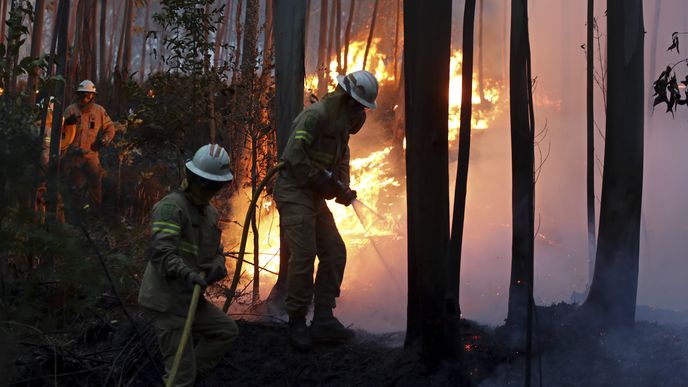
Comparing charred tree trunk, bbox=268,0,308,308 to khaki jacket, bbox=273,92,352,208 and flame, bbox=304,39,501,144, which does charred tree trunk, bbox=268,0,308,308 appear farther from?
flame, bbox=304,39,501,144

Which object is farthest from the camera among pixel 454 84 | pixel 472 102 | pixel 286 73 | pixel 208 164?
pixel 454 84

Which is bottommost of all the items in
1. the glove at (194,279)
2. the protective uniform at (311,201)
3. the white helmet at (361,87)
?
the glove at (194,279)

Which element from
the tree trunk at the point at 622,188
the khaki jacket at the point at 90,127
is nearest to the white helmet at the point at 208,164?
the tree trunk at the point at 622,188

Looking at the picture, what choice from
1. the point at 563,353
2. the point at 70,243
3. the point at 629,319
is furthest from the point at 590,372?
the point at 70,243

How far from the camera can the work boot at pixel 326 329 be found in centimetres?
579

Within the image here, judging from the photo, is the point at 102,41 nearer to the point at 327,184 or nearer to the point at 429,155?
the point at 327,184

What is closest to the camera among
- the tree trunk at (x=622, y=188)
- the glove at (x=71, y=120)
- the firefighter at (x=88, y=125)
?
the tree trunk at (x=622, y=188)

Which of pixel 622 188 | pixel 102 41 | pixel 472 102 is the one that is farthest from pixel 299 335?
pixel 102 41

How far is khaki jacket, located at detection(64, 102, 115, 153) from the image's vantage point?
419 inches

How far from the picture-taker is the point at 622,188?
552 cm

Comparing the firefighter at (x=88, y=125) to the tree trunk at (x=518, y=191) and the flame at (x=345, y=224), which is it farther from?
the tree trunk at (x=518, y=191)

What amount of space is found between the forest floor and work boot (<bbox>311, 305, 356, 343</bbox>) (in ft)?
0.23

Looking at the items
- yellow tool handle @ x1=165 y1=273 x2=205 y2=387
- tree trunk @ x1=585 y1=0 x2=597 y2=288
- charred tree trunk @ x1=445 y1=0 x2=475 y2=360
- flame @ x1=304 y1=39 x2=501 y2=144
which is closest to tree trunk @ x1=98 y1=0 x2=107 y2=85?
flame @ x1=304 y1=39 x2=501 y2=144

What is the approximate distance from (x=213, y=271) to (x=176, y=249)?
0.26m
